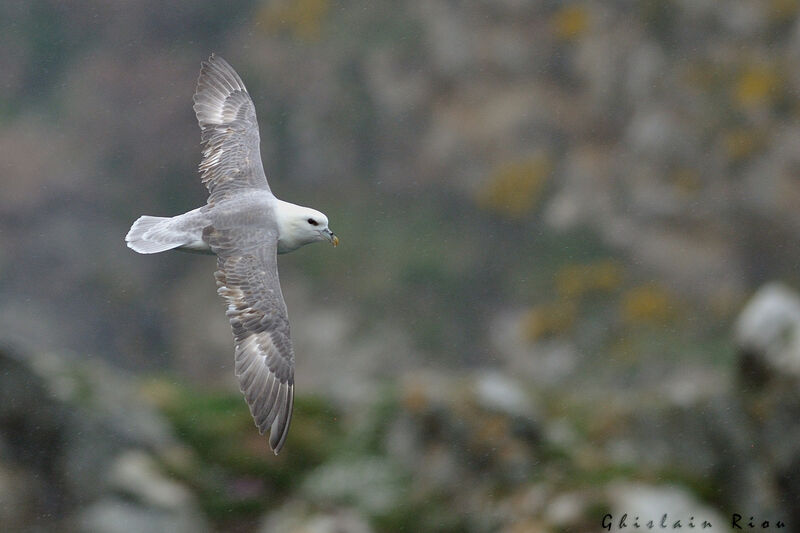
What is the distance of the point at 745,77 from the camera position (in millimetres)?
20797

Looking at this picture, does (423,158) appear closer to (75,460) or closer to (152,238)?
(75,460)

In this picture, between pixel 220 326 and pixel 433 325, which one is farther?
pixel 220 326

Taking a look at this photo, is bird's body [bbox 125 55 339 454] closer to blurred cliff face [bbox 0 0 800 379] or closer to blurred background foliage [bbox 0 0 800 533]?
blurred background foliage [bbox 0 0 800 533]

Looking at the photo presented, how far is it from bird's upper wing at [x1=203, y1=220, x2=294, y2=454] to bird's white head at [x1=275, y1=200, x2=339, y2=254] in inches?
5.6

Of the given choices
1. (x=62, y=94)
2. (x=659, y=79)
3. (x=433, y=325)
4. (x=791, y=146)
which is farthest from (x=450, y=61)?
(x=62, y=94)

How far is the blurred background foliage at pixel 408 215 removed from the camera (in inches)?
484

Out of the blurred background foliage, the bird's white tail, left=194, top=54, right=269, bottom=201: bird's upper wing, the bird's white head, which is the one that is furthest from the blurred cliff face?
the bird's white tail

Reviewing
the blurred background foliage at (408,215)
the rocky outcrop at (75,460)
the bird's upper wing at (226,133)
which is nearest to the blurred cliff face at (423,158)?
the blurred background foliage at (408,215)

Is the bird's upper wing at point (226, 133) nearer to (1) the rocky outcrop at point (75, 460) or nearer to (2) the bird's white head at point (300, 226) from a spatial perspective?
(2) the bird's white head at point (300, 226)

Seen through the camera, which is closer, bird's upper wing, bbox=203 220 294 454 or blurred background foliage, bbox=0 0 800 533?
bird's upper wing, bbox=203 220 294 454

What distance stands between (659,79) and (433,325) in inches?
282

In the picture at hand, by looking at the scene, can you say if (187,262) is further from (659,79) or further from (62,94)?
(659,79)

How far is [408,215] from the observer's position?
22.9 metres

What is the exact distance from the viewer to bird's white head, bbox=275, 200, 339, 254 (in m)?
7.94
